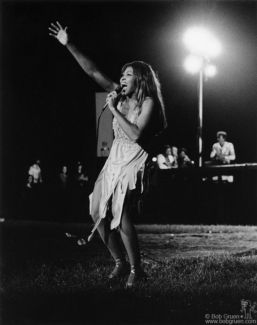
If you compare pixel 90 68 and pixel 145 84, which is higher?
pixel 90 68

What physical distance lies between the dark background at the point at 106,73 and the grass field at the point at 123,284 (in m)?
9.45

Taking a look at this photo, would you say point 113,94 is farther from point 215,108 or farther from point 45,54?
point 215,108

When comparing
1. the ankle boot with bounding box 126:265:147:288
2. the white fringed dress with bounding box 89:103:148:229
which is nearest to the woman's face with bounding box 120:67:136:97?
the white fringed dress with bounding box 89:103:148:229

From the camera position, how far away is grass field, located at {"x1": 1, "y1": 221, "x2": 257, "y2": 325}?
3.52 m

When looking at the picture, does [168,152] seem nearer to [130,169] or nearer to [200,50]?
[200,50]

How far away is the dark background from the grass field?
9.45 meters

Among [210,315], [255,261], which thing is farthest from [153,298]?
[255,261]

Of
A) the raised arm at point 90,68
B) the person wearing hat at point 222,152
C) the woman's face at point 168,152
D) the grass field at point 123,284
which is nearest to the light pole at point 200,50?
the woman's face at point 168,152

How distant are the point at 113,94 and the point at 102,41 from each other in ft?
68.0

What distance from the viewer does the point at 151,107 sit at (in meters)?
4.41

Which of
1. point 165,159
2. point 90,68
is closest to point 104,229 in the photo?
point 90,68

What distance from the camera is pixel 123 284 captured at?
4477 millimetres

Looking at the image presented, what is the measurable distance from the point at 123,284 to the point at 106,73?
79.8 feet

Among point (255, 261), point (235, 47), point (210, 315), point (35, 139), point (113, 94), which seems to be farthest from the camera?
point (35, 139)
